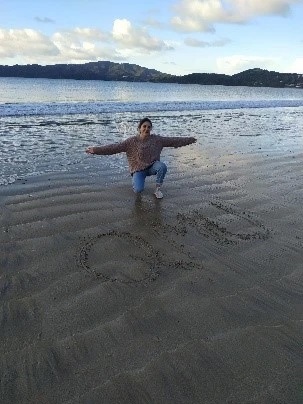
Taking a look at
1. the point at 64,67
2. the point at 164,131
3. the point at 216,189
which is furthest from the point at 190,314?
the point at 64,67

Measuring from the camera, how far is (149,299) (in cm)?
434

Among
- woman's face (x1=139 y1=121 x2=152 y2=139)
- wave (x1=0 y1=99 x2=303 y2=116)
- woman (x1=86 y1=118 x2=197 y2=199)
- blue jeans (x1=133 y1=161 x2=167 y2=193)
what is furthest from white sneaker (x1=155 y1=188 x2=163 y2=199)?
wave (x1=0 y1=99 x2=303 y2=116)

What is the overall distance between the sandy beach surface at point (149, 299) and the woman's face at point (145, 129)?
4.59 ft

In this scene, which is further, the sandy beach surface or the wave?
the wave

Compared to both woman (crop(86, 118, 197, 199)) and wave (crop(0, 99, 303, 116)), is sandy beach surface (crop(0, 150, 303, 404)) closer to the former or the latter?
woman (crop(86, 118, 197, 199))

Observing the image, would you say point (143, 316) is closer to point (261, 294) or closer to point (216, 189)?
point (261, 294)

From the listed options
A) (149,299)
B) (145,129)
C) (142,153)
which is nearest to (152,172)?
(142,153)

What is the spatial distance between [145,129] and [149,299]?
4735mm

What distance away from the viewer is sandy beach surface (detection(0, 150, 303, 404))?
3.18 metres

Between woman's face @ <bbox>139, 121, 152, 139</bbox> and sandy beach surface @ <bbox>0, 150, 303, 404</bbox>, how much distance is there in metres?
1.40

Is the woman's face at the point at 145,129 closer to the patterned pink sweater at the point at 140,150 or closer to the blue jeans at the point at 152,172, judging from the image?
the patterned pink sweater at the point at 140,150

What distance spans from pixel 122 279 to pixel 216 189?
4.77 m

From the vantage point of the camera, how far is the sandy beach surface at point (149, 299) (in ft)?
10.4

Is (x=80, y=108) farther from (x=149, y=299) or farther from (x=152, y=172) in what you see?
(x=149, y=299)
